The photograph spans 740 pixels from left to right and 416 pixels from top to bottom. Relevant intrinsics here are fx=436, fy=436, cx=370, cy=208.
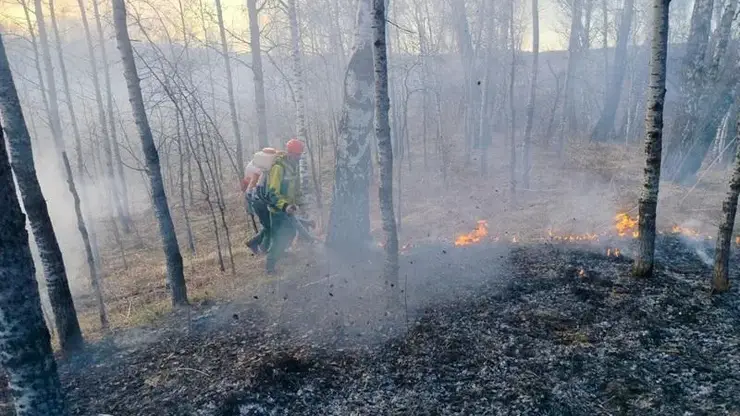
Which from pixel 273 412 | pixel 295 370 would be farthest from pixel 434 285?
pixel 273 412

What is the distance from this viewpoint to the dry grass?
873cm

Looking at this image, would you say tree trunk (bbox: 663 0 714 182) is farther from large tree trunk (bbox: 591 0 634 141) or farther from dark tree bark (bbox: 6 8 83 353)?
dark tree bark (bbox: 6 8 83 353)

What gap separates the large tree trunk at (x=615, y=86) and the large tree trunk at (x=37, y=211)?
22129 millimetres

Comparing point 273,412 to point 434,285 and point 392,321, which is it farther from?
point 434,285

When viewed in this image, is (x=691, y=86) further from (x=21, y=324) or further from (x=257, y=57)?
(x=21, y=324)

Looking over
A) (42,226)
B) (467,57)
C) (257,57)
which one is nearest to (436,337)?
(42,226)

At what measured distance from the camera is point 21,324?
10.8 ft

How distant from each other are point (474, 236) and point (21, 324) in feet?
27.8

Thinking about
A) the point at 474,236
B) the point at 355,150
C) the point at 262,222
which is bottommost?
the point at 474,236

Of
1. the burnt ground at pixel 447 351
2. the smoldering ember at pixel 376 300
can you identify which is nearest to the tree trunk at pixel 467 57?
the smoldering ember at pixel 376 300

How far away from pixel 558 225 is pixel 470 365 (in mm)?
6811

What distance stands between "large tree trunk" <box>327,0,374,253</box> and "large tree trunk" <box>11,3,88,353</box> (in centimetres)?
451

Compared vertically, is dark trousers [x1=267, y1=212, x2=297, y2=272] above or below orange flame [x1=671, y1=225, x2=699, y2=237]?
above

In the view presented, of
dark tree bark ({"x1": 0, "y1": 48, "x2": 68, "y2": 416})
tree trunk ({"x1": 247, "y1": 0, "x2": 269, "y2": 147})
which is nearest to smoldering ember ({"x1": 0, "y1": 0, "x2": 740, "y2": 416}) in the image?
dark tree bark ({"x1": 0, "y1": 48, "x2": 68, "y2": 416})
